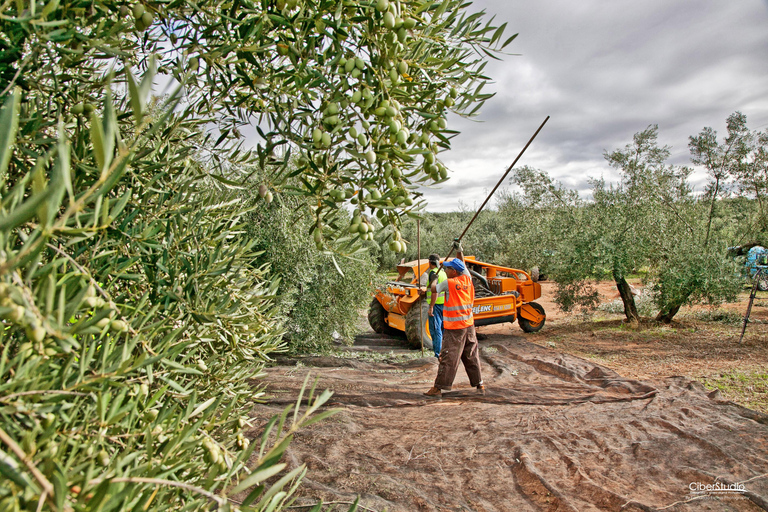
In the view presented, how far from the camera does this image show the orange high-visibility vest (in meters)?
6.29

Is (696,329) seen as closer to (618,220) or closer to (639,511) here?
(618,220)

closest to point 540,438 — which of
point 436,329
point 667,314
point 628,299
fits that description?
point 436,329

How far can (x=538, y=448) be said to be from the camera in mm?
4477

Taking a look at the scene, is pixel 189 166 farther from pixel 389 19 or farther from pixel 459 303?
pixel 459 303

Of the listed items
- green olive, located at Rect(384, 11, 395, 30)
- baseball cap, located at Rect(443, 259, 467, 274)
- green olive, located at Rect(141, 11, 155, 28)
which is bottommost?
baseball cap, located at Rect(443, 259, 467, 274)

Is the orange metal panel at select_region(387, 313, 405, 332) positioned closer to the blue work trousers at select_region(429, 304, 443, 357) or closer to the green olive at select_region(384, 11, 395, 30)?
the blue work trousers at select_region(429, 304, 443, 357)

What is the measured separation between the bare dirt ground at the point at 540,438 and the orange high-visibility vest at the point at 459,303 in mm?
1081

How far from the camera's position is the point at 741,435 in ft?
14.9

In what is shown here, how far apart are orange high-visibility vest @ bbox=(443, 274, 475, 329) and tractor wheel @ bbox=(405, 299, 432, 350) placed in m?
3.17

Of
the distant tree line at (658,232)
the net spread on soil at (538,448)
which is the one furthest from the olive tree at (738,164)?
the net spread on soil at (538,448)

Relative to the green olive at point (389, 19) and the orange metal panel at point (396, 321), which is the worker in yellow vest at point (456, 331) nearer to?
the orange metal panel at point (396, 321)

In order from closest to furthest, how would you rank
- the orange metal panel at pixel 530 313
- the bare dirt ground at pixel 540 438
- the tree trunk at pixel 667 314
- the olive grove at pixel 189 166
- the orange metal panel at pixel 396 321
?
the olive grove at pixel 189 166 → the bare dirt ground at pixel 540 438 → the tree trunk at pixel 667 314 → the orange metal panel at pixel 396 321 → the orange metal panel at pixel 530 313
